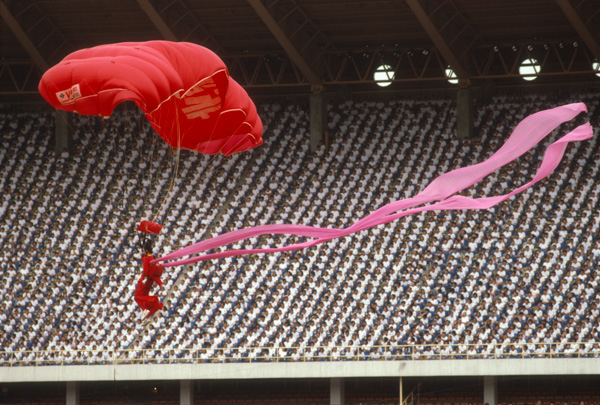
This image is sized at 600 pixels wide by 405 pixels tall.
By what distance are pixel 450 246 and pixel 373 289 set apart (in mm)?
2249

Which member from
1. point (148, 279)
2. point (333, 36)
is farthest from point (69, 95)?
point (333, 36)

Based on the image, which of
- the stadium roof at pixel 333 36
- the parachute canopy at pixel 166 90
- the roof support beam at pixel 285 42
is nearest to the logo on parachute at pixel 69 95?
the parachute canopy at pixel 166 90

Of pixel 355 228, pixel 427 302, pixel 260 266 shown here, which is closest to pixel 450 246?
pixel 427 302

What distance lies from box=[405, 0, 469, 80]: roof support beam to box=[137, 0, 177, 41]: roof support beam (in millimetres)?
6334

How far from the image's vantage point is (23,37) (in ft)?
107

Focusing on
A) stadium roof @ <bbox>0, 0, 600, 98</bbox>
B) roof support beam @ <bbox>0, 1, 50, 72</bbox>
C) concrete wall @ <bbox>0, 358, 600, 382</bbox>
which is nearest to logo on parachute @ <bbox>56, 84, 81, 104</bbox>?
concrete wall @ <bbox>0, 358, 600, 382</bbox>

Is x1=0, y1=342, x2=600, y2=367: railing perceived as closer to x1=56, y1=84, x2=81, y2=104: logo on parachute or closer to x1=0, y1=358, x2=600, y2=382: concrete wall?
x1=0, y1=358, x2=600, y2=382: concrete wall

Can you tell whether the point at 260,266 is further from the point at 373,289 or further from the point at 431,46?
the point at 431,46

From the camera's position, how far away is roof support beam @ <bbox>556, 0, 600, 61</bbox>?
2867cm

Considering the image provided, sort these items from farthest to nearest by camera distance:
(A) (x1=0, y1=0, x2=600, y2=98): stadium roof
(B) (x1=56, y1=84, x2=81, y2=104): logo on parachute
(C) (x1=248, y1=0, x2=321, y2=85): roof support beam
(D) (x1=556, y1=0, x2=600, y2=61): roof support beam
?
(A) (x1=0, y1=0, x2=600, y2=98): stadium roof
(C) (x1=248, y1=0, x2=321, y2=85): roof support beam
(D) (x1=556, y1=0, x2=600, y2=61): roof support beam
(B) (x1=56, y1=84, x2=81, y2=104): logo on parachute

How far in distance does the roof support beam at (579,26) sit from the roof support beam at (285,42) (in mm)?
7009

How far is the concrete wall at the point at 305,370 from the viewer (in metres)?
26.5

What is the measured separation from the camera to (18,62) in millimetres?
35062

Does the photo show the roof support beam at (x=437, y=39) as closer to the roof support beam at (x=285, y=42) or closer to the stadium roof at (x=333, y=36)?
the stadium roof at (x=333, y=36)
